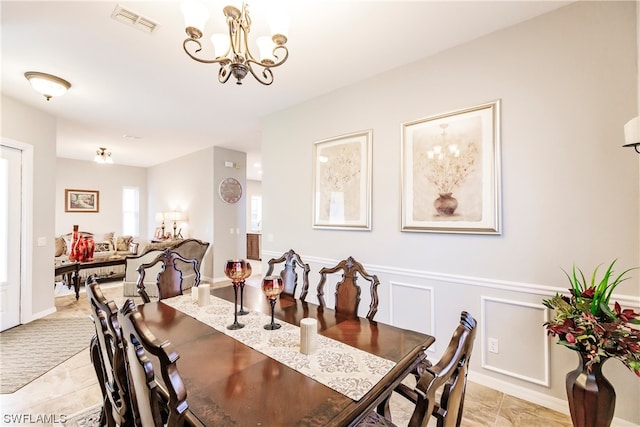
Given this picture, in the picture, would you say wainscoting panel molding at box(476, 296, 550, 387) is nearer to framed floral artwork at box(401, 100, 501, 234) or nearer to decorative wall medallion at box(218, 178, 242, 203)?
framed floral artwork at box(401, 100, 501, 234)

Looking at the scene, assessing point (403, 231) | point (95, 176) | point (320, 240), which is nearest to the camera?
point (403, 231)

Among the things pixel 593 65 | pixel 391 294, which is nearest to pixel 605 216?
pixel 593 65

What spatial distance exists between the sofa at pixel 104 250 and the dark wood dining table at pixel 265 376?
202 inches

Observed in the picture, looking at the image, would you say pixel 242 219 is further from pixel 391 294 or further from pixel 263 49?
pixel 263 49

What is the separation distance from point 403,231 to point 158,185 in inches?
283

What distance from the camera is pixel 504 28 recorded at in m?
2.19

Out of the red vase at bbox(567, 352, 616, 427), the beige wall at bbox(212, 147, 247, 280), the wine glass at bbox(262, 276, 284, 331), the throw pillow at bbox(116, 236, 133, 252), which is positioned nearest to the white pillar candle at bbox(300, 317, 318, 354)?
the wine glass at bbox(262, 276, 284, 331)

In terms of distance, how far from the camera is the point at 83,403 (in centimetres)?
210

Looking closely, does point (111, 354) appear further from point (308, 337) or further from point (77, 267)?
point (77, 267)

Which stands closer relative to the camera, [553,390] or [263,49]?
[263,49]

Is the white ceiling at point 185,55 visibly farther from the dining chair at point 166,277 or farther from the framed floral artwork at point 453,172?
the dining chair at point 166,277

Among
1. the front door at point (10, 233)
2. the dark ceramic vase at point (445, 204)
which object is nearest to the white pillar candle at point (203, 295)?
the dark ceramic vase at point (445, 204)

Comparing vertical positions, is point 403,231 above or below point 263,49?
below

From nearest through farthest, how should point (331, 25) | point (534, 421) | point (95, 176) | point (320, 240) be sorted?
point (534, 421) → point (331, 25) → point (320, 240) → point (95, 176)
